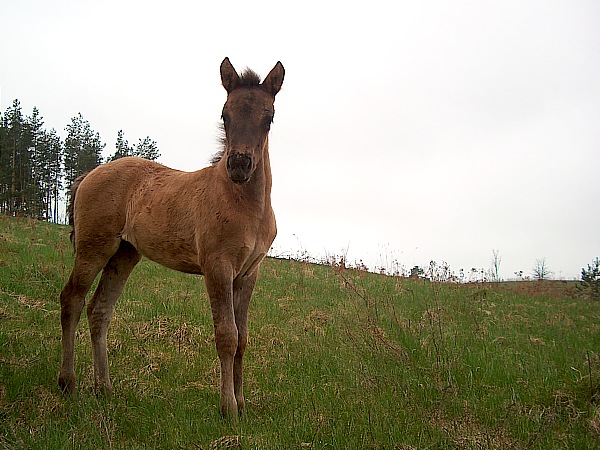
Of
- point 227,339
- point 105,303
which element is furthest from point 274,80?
point 105,303

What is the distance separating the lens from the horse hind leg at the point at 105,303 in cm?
Answer: 501

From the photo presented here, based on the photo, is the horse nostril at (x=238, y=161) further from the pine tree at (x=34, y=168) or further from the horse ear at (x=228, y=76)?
the pine tree at (x=34, y=168)

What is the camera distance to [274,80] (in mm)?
4543

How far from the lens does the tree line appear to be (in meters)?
38.5

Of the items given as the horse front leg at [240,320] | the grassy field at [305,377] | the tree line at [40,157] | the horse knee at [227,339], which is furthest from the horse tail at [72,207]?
the tree line at [40,157]

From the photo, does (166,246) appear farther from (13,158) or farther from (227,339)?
(13,158)

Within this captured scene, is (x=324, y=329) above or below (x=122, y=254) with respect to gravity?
→ below

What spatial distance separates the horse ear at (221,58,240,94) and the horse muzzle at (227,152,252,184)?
1.02 meters

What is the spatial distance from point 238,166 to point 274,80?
123cm

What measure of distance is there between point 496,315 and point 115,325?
22.1 feet

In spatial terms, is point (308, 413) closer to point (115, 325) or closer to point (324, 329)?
point (324, 329)

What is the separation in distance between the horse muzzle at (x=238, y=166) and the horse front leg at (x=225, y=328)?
904 millimetres

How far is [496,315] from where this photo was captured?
862 centimetres

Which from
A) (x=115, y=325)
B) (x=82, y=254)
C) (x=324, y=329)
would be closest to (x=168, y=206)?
(x=82, y=254)
